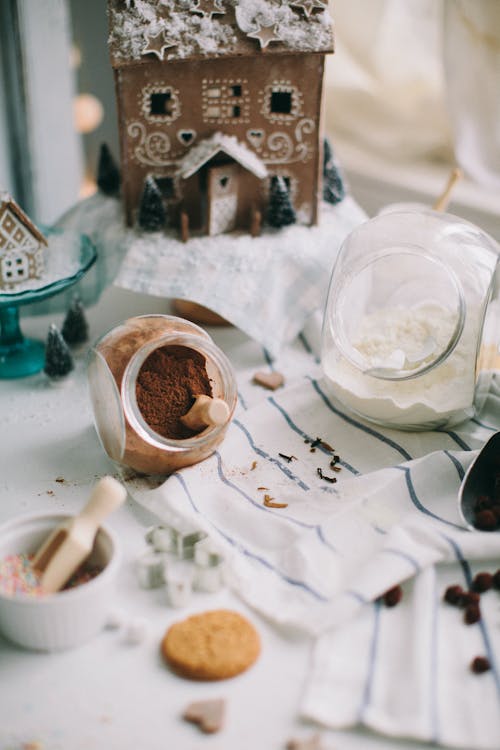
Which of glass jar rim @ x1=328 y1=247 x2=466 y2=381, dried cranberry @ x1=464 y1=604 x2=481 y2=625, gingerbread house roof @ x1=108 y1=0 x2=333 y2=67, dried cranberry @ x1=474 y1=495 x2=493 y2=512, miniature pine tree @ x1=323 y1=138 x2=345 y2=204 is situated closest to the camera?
dried cranberry @ x1=464 y1=604 x2=481 y2=625

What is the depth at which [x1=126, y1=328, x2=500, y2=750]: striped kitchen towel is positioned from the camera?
0.65 m

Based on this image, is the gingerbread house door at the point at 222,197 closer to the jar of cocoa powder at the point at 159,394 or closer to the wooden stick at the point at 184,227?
the wooden stick at the point at 184,227

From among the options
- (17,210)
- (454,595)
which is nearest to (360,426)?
(454,595)

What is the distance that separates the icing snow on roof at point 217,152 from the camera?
1134mm

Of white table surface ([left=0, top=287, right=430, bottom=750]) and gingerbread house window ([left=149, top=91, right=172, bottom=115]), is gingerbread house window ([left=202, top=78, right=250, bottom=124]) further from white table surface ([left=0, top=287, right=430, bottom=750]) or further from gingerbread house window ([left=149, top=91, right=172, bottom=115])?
white table surface ([left=0, top=287, right=430, bottom=750])

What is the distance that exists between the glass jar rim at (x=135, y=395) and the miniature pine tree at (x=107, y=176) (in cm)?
49

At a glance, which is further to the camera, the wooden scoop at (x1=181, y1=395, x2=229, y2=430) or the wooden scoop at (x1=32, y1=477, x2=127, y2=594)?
the wooden scoop at (x1=181, y1=395, x2=229, y2=430)

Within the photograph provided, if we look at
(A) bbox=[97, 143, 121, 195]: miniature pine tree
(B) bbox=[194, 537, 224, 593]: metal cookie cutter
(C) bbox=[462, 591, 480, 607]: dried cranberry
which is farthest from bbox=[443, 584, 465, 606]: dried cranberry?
(A) bbox=[97, 143, 121, 195]: miniature pine tree

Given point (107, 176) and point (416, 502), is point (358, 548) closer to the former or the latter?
point (416, 502)

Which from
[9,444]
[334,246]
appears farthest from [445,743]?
[334,246]

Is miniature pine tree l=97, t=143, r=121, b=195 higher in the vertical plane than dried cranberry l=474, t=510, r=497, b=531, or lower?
higher

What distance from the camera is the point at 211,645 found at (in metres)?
0.69

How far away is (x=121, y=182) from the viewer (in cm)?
130

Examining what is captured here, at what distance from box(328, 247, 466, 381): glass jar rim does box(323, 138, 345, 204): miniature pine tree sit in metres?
0.30
